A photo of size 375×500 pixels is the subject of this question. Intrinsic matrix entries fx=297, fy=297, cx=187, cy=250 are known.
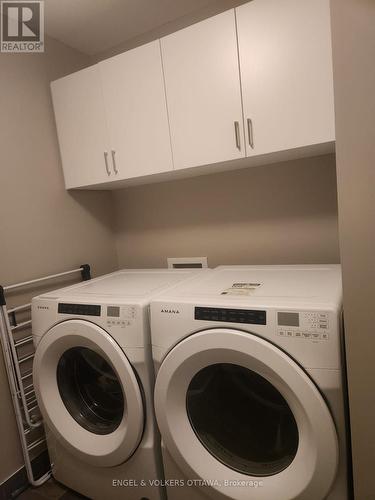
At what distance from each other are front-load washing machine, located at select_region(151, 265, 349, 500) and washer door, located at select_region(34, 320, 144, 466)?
0.13 meters

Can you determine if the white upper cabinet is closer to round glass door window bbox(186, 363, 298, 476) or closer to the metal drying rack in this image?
the metal drying rack

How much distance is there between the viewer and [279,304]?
910mm

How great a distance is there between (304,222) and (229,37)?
899mm

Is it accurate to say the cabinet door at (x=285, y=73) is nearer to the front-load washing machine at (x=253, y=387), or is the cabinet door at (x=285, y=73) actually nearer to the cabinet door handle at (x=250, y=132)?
the cabinet door handle at (x=250, y=132)

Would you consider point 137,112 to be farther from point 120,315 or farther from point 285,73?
point 120,315

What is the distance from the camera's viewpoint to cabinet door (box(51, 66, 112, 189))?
1535 mm

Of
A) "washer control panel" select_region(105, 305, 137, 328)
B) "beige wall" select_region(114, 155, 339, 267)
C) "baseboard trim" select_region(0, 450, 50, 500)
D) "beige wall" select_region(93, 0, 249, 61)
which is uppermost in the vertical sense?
"beige wall" select_region(93, 0, 249, 61)

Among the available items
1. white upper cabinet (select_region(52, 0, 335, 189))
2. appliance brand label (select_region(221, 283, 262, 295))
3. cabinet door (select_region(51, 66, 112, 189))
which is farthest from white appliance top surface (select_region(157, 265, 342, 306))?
cabinet door (select_region(51, 66, 112, 189))

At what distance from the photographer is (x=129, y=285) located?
1.45m

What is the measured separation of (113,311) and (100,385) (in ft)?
1.66

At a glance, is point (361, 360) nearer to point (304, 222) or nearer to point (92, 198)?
point (304, 222)

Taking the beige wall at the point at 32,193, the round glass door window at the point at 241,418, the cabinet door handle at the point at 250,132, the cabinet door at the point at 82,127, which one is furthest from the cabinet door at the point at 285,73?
the beige wall at the point at 32,193

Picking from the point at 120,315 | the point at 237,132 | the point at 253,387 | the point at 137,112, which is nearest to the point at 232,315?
the point at 253,387

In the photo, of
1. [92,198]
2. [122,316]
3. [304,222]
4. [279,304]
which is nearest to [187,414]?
[122,316]
